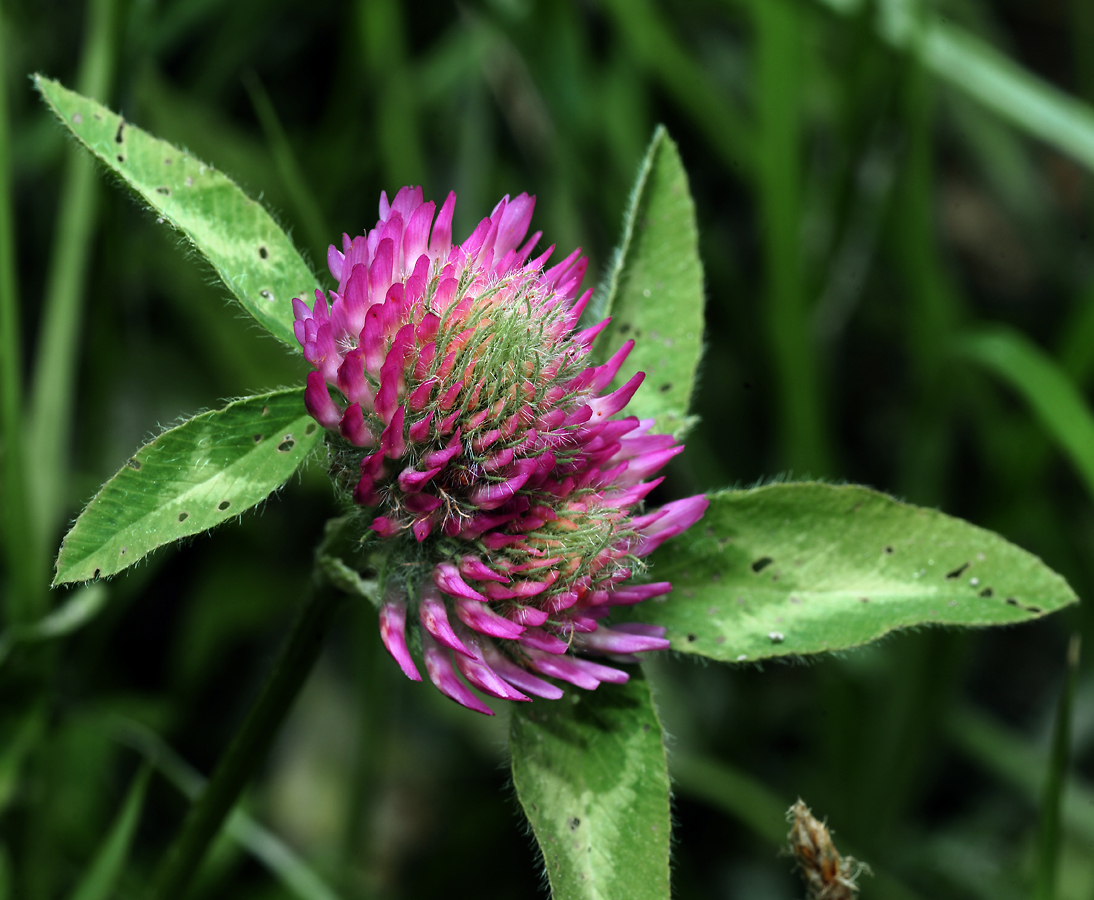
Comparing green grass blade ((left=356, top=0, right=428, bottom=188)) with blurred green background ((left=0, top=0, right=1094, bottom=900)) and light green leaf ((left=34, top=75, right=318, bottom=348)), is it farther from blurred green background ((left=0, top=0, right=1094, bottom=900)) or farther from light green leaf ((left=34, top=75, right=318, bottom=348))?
light green leaf ((left=34, top=75, right=318, bottom=348))

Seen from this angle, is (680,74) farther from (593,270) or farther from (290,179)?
(290,179)

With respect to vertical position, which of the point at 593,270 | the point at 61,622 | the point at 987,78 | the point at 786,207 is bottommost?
the point at 61,622

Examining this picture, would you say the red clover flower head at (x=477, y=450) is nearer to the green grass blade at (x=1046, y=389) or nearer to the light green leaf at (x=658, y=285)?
the light green leaf at (x=658, y=285)

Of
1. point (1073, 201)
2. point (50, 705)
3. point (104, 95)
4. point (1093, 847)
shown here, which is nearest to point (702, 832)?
point (1093, 847)

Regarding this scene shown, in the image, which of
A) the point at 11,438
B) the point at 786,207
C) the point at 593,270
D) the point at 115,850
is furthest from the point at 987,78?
the point at 115,850

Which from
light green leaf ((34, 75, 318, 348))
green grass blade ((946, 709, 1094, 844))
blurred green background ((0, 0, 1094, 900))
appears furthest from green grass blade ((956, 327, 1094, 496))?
light green leaf ((34, 75, 318, 348))
